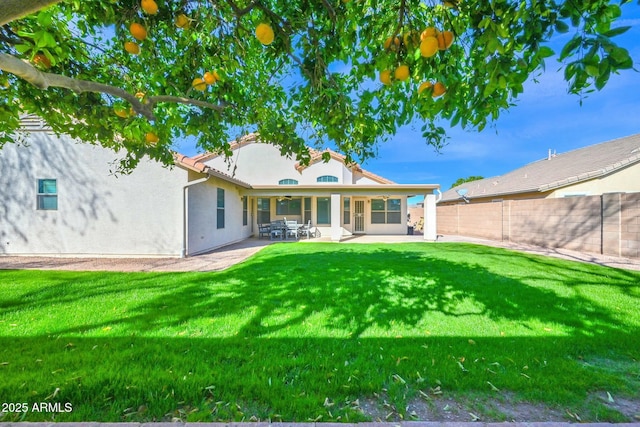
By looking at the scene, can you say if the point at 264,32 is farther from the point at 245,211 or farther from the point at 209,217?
the point at 245,211

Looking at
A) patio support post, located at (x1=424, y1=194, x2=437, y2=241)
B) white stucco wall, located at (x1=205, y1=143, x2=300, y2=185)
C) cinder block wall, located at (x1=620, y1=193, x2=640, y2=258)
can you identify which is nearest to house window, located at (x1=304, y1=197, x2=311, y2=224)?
white stucco wall, located at (x1=205, y1=143, x2=300, y2=185)

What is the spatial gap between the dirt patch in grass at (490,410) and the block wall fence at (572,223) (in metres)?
9.75

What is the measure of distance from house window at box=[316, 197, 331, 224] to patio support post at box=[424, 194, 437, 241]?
223 inches

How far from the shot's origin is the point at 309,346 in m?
2.94

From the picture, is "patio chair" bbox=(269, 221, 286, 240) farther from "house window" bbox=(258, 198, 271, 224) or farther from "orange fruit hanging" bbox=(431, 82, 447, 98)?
"orange fruit hanging" bbox=(431, 82, 447, 98)

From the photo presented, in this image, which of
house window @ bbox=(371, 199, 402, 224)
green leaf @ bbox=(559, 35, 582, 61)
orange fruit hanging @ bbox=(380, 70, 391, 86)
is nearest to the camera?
green leaf @ bbox=(559, 35, 582, 61)

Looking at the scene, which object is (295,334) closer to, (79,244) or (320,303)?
(320,303)

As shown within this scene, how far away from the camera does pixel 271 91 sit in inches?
174

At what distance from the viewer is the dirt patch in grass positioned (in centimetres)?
191

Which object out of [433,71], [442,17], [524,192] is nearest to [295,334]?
[433,71]

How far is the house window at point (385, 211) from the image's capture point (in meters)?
17.3

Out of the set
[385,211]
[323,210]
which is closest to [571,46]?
[323,210]

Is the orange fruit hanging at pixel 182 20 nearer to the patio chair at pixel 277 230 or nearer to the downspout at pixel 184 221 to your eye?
the downspout at pixel 184 221

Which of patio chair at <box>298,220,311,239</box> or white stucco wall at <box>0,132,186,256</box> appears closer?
white stucco wall at <box>0,132,186,256</box>
